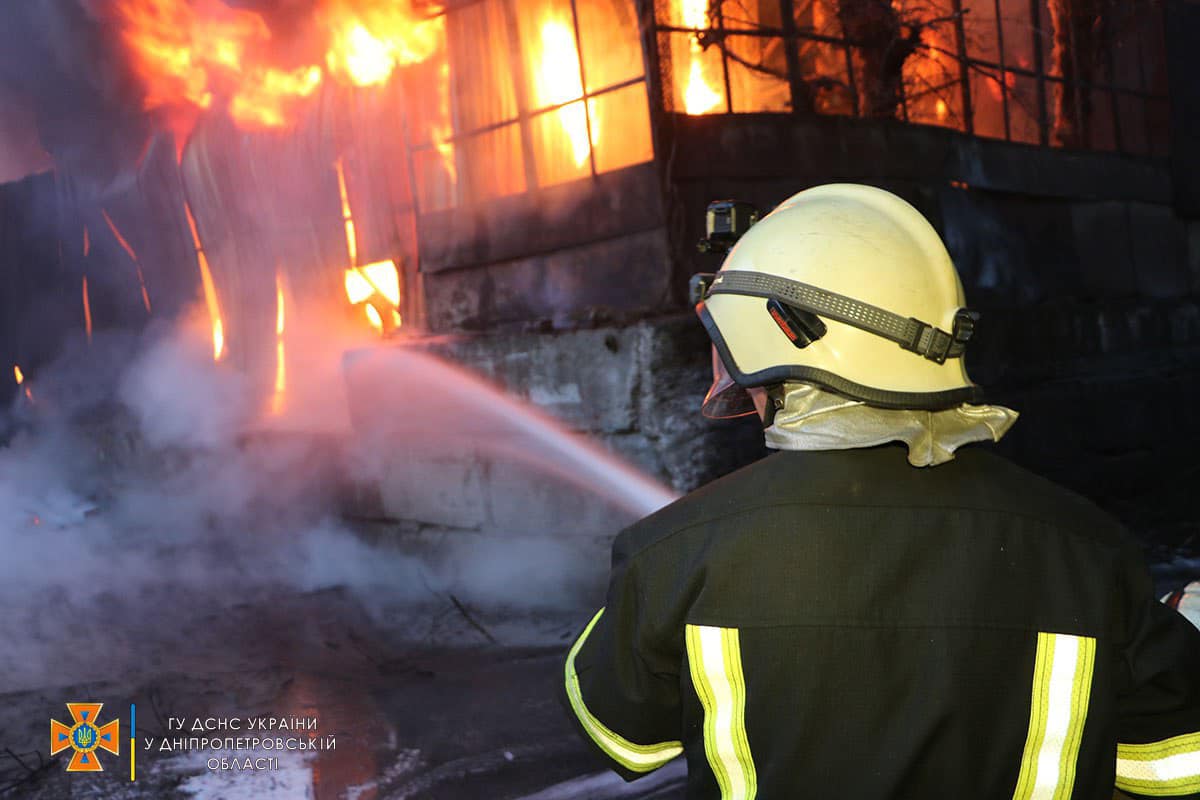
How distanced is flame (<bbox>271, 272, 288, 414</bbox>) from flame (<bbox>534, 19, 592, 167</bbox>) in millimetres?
3954

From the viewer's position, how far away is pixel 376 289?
8.50m

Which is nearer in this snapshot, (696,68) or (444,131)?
(696,68)

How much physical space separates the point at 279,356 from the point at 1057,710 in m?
9.27

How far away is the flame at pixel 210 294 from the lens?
34.1ft

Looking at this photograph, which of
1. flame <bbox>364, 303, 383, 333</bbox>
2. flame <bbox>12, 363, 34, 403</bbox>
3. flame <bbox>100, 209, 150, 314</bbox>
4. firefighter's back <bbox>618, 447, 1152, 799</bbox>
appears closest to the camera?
firefighter's back <bbox>618, 447, 1152, 799</bbox>

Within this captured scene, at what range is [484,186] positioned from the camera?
756 centimetres

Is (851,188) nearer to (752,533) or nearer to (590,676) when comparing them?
(752,533)

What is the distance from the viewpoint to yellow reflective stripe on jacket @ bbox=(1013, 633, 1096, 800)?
138 cm

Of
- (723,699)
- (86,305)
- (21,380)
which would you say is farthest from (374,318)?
(723,699)

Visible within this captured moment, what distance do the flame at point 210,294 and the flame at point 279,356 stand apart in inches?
40.9

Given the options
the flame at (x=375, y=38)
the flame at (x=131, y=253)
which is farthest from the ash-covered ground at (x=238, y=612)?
the flame at (x=375, y=38)

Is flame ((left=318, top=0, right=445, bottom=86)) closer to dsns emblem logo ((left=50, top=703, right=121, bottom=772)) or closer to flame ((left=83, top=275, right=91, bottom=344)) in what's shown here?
dsns emblem logo ((left=50, top=703, right=121, bottom=772))

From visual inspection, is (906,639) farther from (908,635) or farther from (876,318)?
(876,318)

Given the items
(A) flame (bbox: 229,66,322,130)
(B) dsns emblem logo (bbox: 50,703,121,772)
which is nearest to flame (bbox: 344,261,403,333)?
(A) flame (bbox: 229,66,322,130)
